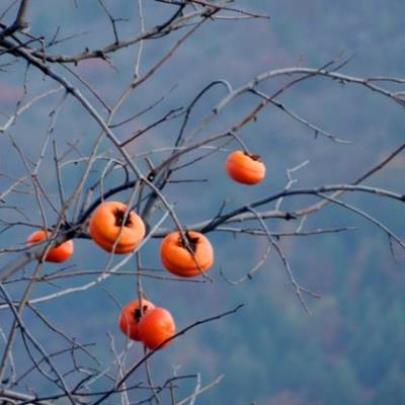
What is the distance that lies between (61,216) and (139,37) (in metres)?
0.40

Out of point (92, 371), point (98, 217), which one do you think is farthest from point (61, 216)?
point (92, 371)

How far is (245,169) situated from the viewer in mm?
2395

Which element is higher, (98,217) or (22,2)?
(22,2)

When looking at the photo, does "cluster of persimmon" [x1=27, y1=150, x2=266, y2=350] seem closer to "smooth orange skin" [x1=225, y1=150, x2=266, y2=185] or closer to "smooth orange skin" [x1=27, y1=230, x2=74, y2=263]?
"smooth orange skin" [x1=27, y1=230, x2=74, y2=263]

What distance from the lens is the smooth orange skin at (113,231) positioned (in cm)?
179

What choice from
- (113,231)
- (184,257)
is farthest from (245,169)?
(113,231)

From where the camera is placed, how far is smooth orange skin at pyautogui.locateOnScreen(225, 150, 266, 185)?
7.86 feet

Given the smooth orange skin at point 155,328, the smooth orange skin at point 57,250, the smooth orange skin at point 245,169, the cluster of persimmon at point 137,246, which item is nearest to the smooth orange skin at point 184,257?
the cluster of persimmon at point 137,246

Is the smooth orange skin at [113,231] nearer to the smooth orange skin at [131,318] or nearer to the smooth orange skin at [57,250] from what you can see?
the smooth orange skin at [131,318]

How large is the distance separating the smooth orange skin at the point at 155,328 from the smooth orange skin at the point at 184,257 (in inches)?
6.5

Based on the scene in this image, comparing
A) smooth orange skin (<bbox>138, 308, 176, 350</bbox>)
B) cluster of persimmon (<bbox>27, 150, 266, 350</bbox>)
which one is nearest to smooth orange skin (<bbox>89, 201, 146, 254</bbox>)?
cluster of persimmon (<bbox>27, 150, 266, 350</bbox>)

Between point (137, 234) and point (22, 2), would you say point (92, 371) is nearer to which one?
point (137, 234)

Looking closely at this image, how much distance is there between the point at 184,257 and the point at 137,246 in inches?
3.7

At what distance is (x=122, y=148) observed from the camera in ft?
5.50
